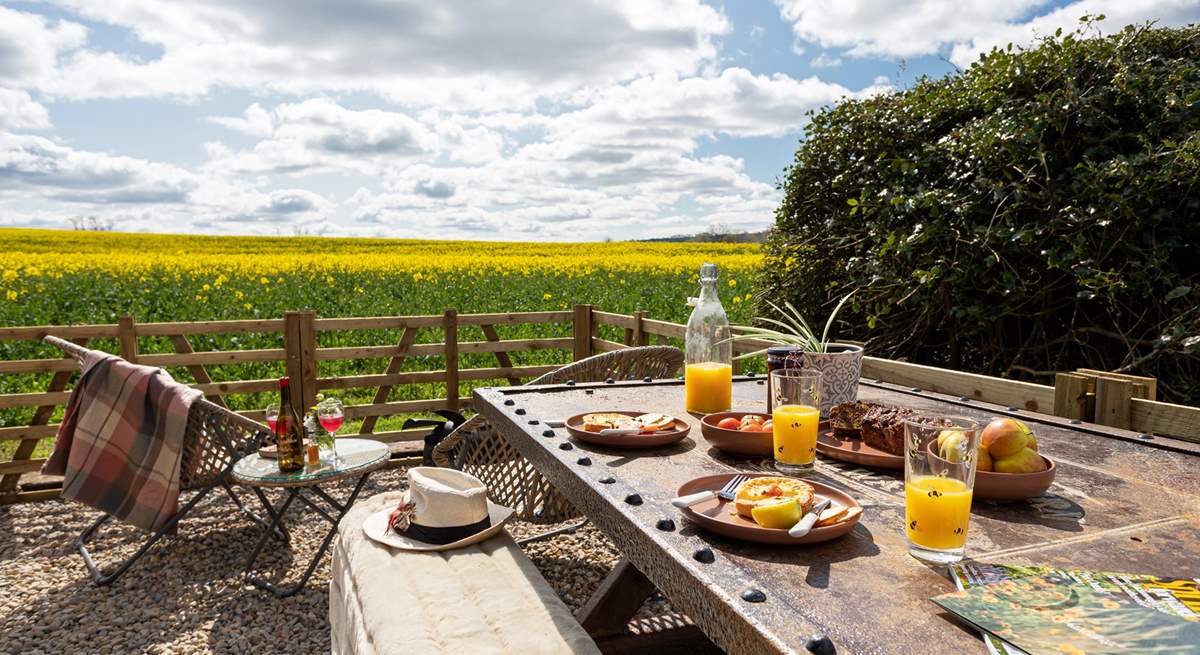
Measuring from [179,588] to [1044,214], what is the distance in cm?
457

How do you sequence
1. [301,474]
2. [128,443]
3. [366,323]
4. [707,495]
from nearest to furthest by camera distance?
1. [707,495]
2. [301,474]
3. [128,443]
4. [366,323]

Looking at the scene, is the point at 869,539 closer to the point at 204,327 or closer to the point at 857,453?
the point at 857,453

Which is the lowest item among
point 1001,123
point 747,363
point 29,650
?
point 29,650

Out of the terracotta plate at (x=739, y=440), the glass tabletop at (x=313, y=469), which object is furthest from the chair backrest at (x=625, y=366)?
the terracotta plate at (x=739, y=440)

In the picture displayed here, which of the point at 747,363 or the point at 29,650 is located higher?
the point at 747,363

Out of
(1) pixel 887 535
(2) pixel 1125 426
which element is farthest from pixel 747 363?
(1) pixel 887 535

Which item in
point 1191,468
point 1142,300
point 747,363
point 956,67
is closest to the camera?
point 1191,468

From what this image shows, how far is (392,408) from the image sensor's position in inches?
244

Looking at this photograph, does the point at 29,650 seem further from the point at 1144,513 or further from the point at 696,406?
the point at 1144,513

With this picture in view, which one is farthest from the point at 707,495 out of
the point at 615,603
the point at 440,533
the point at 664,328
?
the point at 664,328

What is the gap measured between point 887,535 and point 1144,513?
55 cm

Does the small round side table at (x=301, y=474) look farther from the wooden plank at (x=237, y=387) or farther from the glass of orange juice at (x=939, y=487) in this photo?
the glass of orange juice at (x=939, y=487)

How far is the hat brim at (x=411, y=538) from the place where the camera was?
223 cm

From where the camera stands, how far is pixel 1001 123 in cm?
384
